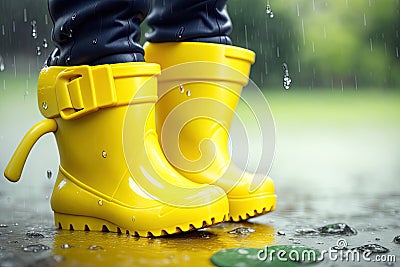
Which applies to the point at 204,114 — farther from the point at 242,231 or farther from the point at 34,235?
the point at 34,235

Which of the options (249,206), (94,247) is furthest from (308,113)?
(94,247)

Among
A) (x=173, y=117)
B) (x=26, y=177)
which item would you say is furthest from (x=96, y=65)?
(x=26, y=177)

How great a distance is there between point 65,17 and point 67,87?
10 cm

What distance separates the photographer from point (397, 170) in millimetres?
2074

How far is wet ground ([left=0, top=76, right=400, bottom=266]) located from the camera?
2.81 feet

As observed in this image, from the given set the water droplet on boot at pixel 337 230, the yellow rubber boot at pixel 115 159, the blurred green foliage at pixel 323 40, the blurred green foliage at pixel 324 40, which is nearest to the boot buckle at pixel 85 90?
the yellow rubber boot at pixel 115 159

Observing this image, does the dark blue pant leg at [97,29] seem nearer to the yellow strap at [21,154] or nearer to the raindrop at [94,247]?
the yellow strap at [21,154]

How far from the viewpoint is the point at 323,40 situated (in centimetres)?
655

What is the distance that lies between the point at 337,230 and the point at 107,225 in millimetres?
350

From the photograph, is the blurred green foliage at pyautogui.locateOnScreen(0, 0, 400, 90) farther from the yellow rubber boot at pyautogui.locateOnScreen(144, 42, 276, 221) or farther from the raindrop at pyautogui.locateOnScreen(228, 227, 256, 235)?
the raindrop at pyautogui.locateOnScreen(228, 227, 256, 235)

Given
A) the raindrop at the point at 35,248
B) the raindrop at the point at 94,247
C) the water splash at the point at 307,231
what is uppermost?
the raindrop at the point at 35,248

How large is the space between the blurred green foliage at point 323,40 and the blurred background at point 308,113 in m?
0.01

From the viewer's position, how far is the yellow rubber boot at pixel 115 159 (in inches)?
38.7

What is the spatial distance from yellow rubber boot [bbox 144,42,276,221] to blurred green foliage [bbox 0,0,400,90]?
164 inches
